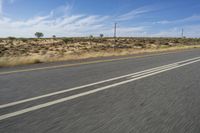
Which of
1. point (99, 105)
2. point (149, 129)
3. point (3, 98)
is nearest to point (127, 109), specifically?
point (99, 105)

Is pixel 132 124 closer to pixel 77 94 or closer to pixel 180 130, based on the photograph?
pixel 180 130

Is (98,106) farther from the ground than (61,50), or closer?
closer

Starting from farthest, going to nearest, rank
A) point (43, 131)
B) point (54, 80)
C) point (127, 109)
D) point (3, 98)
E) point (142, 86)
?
point (54, 80) < point (142, 86) < point (3, 98) < point (127, 109) < point (43, 131)

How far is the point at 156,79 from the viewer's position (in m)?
6.89

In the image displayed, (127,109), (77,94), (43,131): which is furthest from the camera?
(77,94)

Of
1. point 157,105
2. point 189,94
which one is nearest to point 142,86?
point 189,94

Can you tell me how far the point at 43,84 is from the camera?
19.5 feet

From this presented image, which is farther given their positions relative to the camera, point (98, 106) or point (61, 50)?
point (61, 50)

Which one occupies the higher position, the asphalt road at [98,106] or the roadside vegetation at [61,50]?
the roadside vegetation at [61,50]

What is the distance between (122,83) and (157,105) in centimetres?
201

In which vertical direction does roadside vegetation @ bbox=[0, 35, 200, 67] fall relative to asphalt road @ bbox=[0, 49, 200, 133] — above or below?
above

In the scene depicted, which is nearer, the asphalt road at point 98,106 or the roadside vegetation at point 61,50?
the asphalt road at point 98,106

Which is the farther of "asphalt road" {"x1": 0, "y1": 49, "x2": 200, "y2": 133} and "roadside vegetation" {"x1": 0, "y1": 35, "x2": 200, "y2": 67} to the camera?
"roadside vegetation" {"x1": 0, "y1": 35, "x2": 200, "y2": 67}

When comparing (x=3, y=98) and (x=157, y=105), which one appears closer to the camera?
(x=157, y=105)
